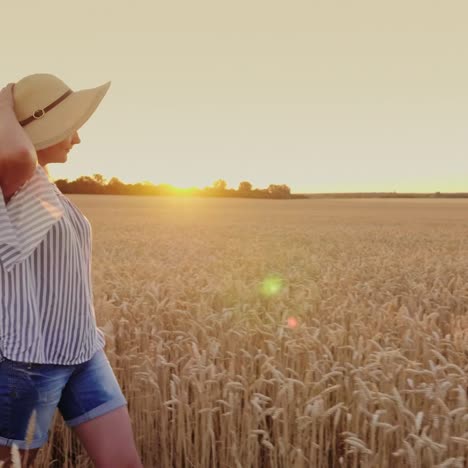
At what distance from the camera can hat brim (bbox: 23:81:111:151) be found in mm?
1972

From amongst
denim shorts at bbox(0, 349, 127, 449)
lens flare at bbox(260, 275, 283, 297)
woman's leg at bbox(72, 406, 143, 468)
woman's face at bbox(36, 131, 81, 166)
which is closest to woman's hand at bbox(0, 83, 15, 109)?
woman's face at bbox(36, 131, 81, 166)

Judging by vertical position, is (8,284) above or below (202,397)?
above

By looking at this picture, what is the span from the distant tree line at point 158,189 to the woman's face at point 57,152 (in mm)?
62108

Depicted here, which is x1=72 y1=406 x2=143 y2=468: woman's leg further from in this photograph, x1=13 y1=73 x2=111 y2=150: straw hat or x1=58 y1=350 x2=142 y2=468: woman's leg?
x1=13 y1=73 x2=111 y2=150: straw hat

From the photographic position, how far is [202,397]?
9.89 feet

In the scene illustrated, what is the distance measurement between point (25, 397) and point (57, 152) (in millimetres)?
880

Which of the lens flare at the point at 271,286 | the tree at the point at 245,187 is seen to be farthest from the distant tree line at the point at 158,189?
the lens flare at the point at 271,286

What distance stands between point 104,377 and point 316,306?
3.91m

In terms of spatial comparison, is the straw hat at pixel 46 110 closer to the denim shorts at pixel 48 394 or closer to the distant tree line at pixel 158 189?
the denim shorts at pixel 48 394

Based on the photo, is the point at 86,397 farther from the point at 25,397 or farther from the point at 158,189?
the point at 158,189

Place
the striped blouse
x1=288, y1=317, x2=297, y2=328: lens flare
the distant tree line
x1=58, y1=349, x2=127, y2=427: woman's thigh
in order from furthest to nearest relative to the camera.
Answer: the distant tree line, x1=288, y1=317, x2=297, y2=328: lens flare, x1=58, y1=349, x2=127, y2=427: woman's thigh, the striped blouse

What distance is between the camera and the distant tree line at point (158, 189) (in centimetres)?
6569

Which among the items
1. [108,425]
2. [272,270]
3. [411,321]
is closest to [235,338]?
[411,321]

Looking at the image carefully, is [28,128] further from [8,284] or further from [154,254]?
[154,254]
